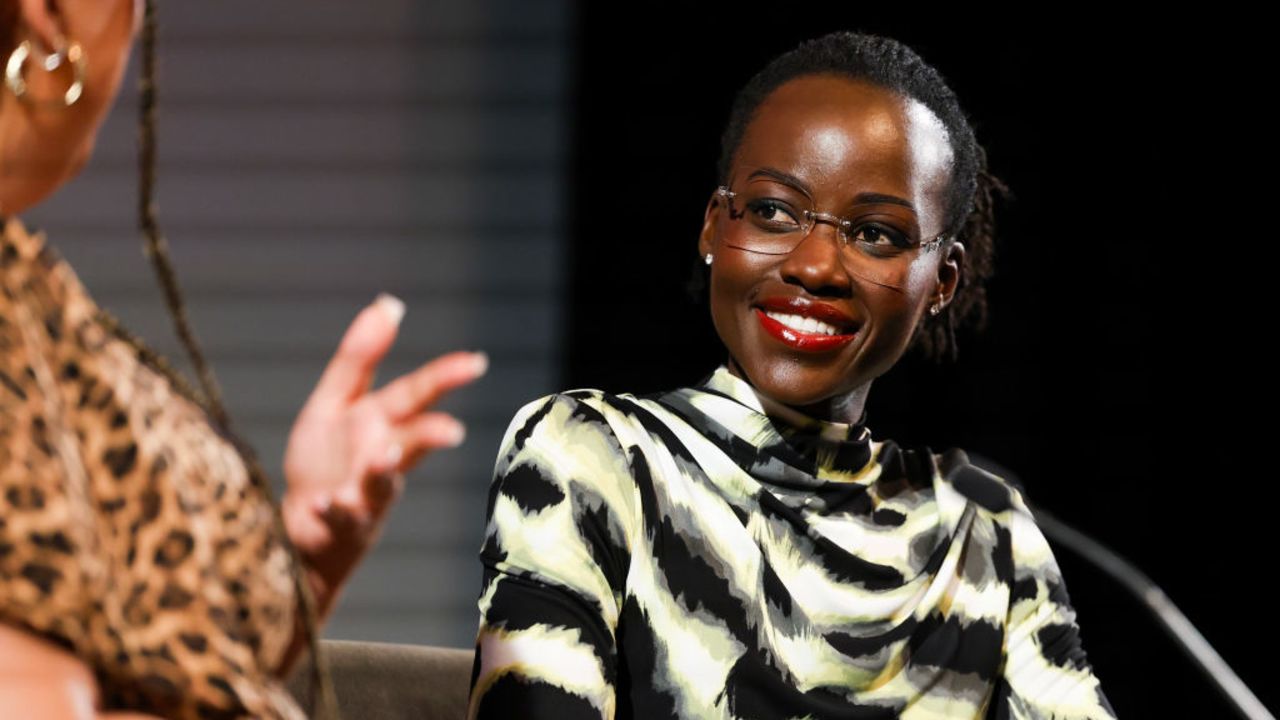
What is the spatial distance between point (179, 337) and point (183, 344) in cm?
2

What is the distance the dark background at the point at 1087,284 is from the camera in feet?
11.6

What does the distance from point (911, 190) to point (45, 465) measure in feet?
3.96

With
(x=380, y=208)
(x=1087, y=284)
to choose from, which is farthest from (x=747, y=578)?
(x=380, y=208)

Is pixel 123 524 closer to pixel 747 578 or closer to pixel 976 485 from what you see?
pixel 747 578

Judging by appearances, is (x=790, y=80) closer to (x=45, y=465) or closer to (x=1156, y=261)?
(x=45, y=465)

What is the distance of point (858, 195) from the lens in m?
1.85

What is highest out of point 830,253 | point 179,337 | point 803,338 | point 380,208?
point 179,337

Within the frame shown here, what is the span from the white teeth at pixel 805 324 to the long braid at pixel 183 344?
2.90ft

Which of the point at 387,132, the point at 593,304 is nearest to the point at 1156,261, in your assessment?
the point at 593,304

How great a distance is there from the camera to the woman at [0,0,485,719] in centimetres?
95

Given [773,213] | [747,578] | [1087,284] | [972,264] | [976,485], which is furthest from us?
[1087,284]

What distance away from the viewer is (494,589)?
171 centimetres

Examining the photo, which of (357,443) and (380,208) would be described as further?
(380,208)

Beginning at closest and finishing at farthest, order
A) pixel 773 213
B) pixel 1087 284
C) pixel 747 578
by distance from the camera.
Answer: pixel 747 578, pixel 773 213, pixel 1087 284
